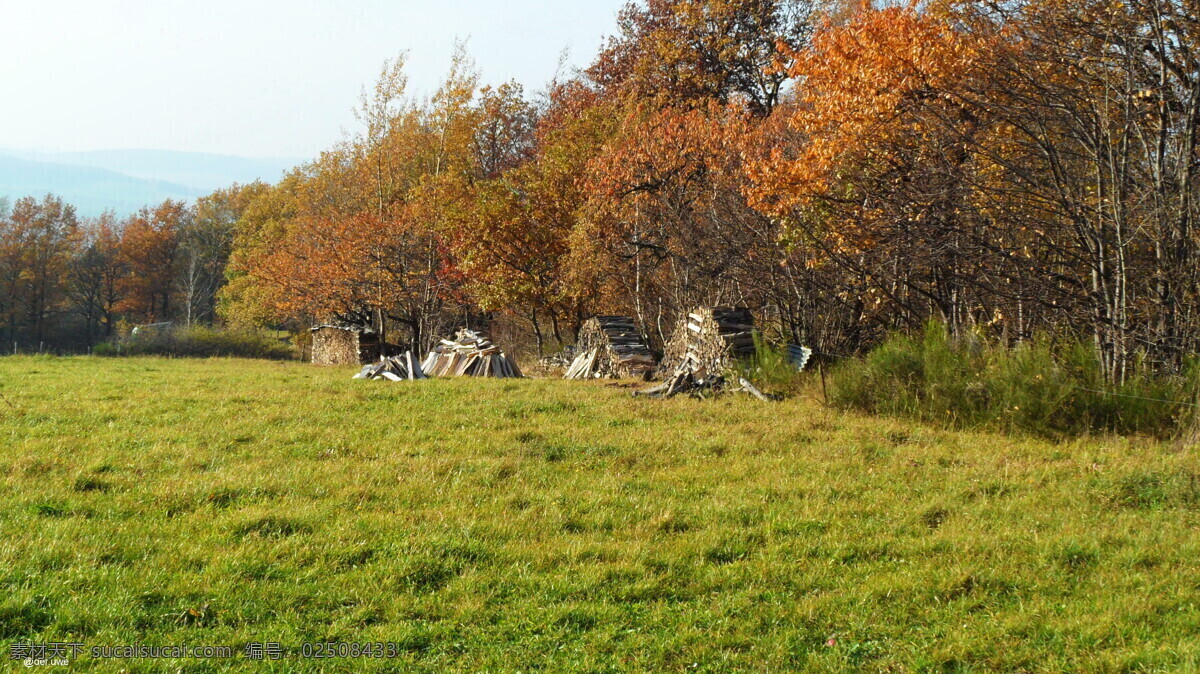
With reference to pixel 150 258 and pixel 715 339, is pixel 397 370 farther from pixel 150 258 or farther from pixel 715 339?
pixel 150 258

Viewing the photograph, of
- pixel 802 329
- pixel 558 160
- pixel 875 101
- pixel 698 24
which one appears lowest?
pixel 802 329

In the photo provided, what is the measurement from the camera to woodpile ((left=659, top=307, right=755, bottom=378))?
14695 mm

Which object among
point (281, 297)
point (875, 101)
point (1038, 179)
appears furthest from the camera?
point (281, 297)

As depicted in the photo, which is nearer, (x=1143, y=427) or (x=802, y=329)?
(x=1143, y=427)

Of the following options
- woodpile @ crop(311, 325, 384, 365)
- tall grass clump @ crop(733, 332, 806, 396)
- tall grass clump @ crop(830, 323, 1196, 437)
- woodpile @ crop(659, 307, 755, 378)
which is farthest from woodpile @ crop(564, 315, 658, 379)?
woodpile @ crop(311, 325, 384, 365)

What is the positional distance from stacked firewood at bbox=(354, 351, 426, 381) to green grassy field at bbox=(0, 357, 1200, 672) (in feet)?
25.3

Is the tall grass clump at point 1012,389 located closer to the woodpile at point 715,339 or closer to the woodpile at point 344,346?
the woodpile at point 715,339

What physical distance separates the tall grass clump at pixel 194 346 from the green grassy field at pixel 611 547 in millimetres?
25622

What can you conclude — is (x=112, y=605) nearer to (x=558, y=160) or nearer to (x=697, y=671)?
(x=697, y=671)

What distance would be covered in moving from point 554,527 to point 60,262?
65519mm

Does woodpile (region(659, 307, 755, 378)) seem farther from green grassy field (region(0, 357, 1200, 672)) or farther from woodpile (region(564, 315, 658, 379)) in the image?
green grassy field (region(0, 357, 1200, 672))

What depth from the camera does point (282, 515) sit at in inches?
253

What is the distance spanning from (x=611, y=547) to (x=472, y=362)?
14.6m

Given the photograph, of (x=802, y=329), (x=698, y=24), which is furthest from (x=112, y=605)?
(x=698, y=24)
